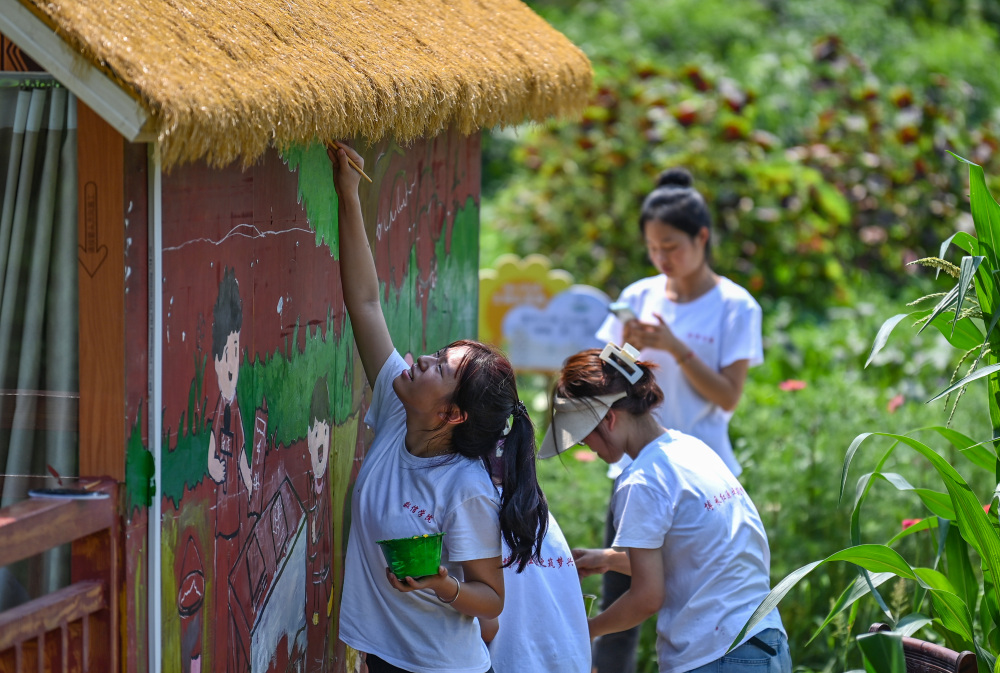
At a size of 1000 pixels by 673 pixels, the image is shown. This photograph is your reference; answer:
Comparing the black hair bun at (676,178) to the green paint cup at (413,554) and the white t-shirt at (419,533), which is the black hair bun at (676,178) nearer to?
the white t-shirt at (419,533)

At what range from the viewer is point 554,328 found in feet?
22.2

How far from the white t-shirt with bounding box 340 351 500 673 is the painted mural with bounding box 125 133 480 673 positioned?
0.27 meters

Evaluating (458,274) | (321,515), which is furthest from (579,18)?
(321,515)

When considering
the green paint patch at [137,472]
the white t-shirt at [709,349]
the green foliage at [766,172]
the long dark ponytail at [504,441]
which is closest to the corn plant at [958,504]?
the long dark ponytail at [504,441]

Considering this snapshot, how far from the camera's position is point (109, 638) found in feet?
7.28

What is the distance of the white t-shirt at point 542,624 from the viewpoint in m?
2.83

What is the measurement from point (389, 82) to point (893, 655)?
5.80 ft

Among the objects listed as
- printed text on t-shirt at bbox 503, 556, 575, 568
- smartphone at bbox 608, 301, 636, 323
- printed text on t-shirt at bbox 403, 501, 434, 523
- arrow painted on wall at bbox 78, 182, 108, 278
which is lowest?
printed text on t-shirt at bbox 503, 556, 575, 568

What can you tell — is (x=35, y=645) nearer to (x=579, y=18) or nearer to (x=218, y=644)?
(x=218, y=644)

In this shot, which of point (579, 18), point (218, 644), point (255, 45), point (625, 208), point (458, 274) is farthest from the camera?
point (579, 18)

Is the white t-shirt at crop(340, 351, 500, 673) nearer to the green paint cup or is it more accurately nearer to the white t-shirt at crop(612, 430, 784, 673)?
the green paint cup

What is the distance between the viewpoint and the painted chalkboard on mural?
668 cm

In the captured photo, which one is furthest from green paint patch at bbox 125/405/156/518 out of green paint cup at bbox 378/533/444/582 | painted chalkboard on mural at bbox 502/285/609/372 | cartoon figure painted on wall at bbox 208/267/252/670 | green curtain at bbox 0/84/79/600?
painted chalkboard on mural at bbox 502/285/609/372

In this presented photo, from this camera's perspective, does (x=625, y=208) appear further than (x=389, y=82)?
Yes
